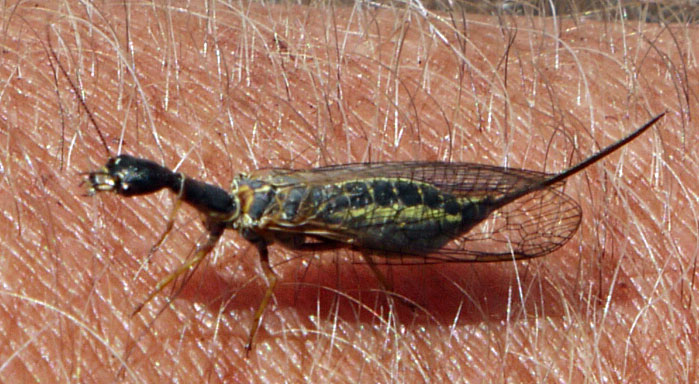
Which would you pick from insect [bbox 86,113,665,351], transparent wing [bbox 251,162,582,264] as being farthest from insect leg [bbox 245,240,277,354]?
transparent wing [bbox 251,162,582,264]

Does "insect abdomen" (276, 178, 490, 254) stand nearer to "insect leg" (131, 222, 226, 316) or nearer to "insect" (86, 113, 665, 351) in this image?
"insect" (86, 113, 665, 351)

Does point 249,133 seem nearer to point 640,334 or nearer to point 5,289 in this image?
point 5,289

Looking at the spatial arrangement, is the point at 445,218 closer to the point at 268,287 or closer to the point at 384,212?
the point at 384,212

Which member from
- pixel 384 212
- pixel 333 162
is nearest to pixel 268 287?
pixel 384 212

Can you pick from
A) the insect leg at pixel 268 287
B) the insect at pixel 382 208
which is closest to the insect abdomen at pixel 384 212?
the insect at pixel 382 208

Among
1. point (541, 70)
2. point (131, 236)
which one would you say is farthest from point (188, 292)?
point (541, 70)
